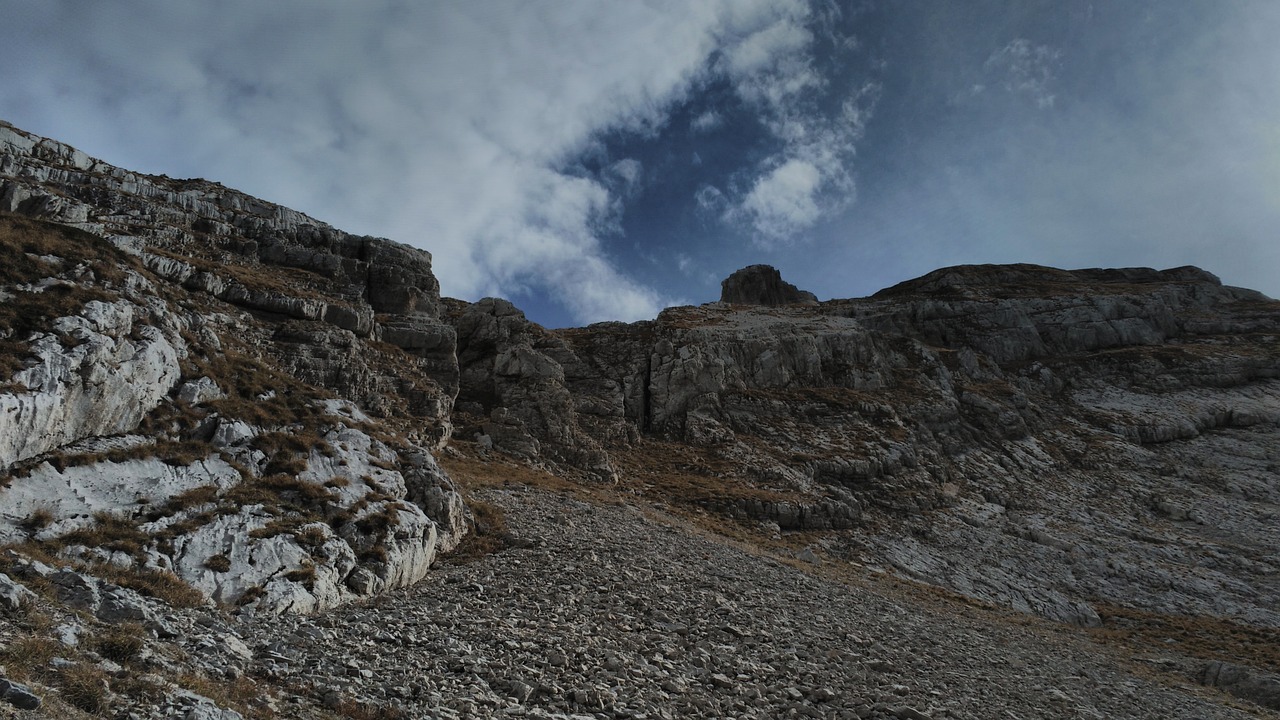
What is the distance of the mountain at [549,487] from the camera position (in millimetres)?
11445

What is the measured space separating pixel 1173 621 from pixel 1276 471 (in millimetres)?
38865

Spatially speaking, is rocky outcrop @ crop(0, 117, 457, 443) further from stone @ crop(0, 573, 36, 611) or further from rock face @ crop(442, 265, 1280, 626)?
stone @ crop(0, 573, 36, 611)

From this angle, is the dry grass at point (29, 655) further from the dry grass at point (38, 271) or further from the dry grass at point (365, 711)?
the dry grass at point (38, 271)

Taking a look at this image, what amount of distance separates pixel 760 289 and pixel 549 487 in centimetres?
10680

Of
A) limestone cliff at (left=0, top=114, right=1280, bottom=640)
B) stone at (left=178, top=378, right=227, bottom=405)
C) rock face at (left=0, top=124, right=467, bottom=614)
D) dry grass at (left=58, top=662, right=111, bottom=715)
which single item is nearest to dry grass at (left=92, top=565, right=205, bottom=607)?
rock face at (left=0, top=124, right=467, bottom=614)

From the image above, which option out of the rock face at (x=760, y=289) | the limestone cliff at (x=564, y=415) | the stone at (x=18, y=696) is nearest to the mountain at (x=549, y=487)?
the stone at (x=18, y=696)

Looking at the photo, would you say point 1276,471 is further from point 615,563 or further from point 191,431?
point 191,431

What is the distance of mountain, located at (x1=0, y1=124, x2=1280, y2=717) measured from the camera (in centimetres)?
1145

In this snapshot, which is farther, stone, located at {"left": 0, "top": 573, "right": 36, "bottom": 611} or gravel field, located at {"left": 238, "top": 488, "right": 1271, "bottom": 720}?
gravel field, located at {"left": 238, "top": 488, "right": 1271, "bottom": 720}

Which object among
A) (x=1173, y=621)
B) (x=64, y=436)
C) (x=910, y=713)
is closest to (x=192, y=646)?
(x=64, y=436)

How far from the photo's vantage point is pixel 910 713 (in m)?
12.9

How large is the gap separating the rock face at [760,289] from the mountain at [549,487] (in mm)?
46450

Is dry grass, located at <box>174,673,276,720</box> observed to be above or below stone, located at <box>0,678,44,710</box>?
below

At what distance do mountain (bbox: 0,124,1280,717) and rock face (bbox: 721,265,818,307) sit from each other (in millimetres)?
46450
